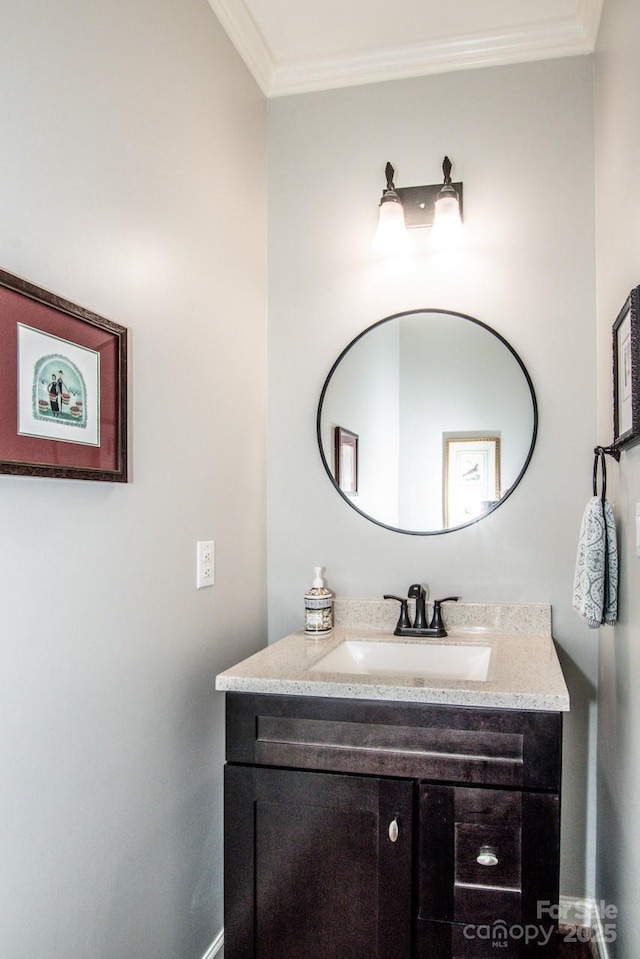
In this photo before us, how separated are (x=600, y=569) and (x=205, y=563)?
0.97 m

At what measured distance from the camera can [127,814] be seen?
4.74 feet

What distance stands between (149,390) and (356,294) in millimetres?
935

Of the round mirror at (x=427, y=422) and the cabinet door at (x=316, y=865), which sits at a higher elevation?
the round mirror at (x=427, y=422)

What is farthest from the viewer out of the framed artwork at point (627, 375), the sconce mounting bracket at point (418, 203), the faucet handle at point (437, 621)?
the sconce mounting bracket at point (418, 203)

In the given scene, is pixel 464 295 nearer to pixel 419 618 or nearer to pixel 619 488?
pixel 619 488

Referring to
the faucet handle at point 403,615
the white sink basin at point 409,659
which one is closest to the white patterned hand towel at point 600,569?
the white sink basin at point 409,659

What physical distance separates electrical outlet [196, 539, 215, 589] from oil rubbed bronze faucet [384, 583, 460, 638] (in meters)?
0.56

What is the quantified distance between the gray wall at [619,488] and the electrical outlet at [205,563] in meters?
1.01

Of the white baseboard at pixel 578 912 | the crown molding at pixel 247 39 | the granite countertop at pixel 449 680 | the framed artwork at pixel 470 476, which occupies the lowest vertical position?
the white baseboard at pixel 578 912

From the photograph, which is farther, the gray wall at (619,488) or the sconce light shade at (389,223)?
the sconce light shade at (389,223)

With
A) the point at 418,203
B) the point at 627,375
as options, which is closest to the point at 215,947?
the point at 627,375

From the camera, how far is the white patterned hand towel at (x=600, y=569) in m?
1.66

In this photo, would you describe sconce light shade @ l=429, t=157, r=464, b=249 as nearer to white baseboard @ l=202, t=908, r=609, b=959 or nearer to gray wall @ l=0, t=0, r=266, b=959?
gray wall @ l=0, t=0, r=266, b=959

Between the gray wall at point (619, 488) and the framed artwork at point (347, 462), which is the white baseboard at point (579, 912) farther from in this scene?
the framed artwork at point (347, 462)
